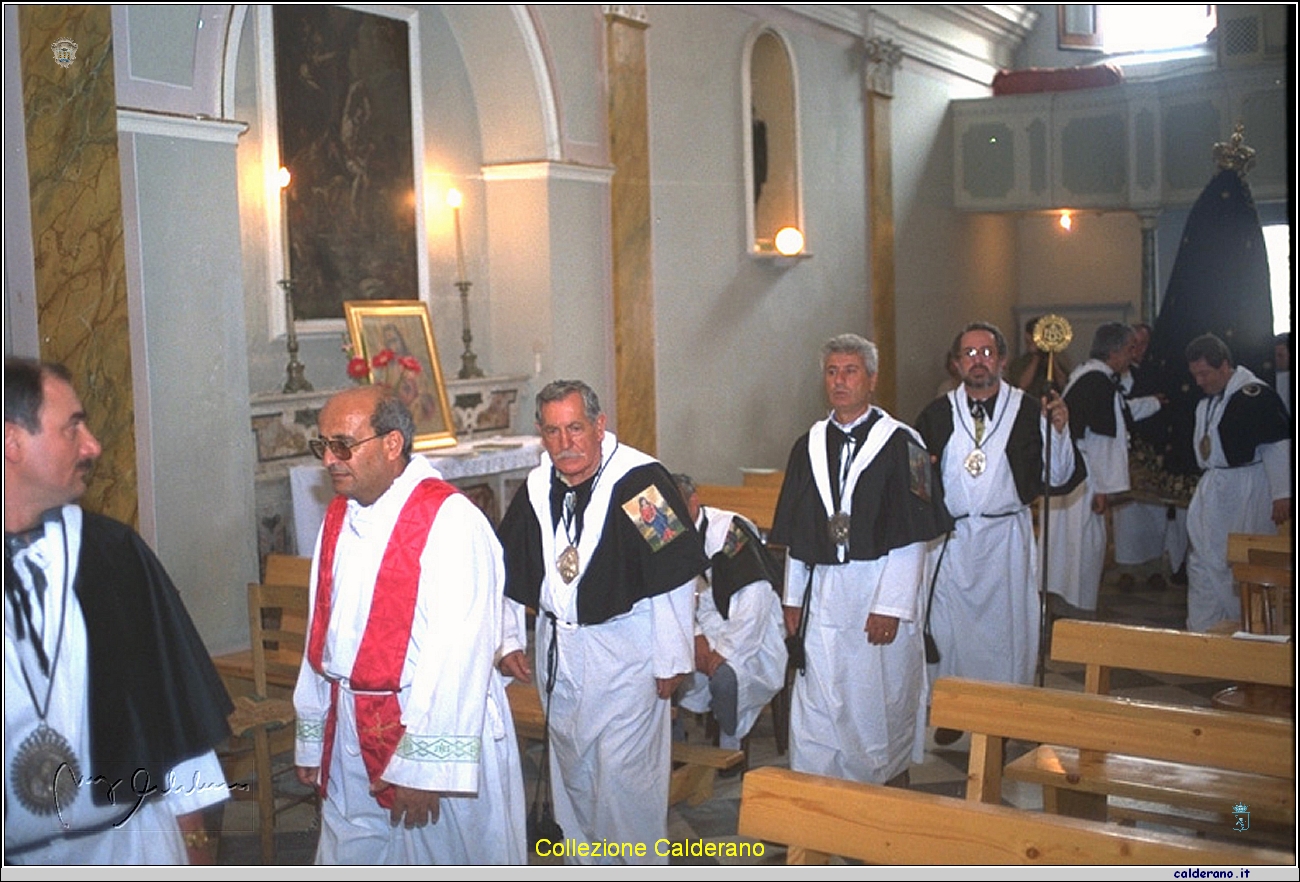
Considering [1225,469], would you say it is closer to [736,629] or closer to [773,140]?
[736,629]

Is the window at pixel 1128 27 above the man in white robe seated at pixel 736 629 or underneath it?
above

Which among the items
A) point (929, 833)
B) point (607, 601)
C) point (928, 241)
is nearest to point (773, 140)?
point (928, 241)

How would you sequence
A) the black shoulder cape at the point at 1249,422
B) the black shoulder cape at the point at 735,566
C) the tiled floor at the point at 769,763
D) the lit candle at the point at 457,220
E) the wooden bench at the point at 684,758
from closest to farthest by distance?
the tiled floor at the point at 769,763, the wooden bench at the point at 684,758, the black shoulder cape at the point at 735,566, the black shoulder cape at the point at 1249,422, the lit candle at the point at 457,220

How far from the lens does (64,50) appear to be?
557 cm

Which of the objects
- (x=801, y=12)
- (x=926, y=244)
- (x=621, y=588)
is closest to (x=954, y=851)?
(x=621, y=588)

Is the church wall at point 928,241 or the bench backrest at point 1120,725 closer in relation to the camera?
the bench backrest at point 1120,725

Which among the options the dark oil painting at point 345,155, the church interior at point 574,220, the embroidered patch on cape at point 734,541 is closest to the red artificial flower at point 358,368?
the church interior at point 574,220

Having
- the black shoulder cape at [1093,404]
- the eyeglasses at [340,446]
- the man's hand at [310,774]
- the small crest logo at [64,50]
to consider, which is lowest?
the man's hand at [310,774]

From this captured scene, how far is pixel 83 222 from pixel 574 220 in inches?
183

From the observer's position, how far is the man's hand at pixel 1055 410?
6.47 meters

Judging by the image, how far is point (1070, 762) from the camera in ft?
15.8

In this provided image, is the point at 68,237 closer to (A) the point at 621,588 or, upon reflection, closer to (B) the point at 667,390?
(A) the point at 621,588

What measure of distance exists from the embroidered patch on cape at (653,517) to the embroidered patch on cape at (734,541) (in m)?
1.43

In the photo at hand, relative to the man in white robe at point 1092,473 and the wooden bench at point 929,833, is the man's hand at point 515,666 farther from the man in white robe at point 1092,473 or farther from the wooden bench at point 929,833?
the man in white robe at point 1092,473
